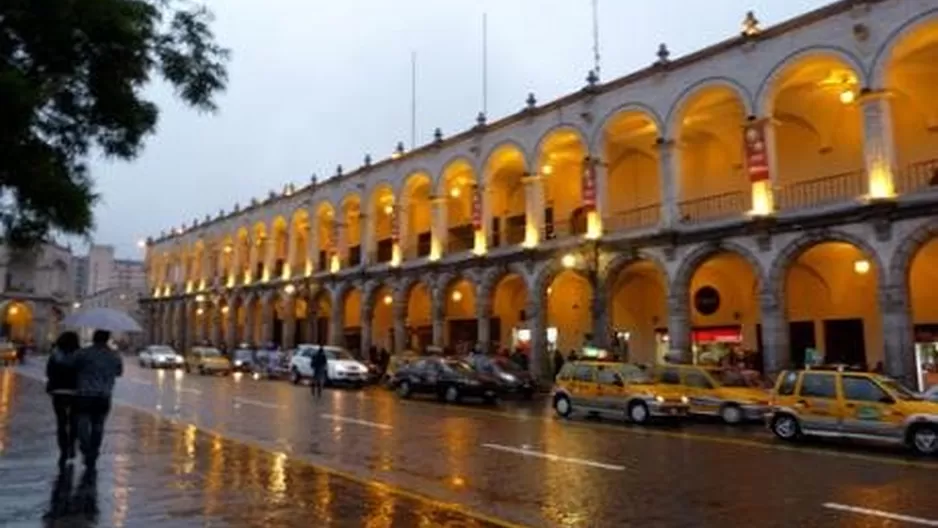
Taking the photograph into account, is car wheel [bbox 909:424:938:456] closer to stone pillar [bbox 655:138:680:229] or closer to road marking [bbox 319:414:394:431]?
road marking [bbox 319:414:394:431]

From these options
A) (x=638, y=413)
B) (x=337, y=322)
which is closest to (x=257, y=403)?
(x=638, y=413)

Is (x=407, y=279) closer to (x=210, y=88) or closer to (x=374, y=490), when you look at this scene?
(x=374, y=490)

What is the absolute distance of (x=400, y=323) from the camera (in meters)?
44.6

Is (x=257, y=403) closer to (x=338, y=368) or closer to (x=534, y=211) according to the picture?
(x=338, y=368)

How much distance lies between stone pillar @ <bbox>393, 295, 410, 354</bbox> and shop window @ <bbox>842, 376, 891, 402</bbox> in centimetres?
2888

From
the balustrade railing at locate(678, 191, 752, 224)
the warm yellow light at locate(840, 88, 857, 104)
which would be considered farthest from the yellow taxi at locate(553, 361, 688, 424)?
the warm yellow light at locate(840, 88, 857, 104)

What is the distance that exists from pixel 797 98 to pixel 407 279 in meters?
21.4

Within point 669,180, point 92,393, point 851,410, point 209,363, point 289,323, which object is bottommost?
point 851,410

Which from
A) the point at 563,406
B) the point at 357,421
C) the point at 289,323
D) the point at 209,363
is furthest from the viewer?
the point at 289,323

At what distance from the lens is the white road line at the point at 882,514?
9.54 meters

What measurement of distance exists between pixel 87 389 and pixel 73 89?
660cm

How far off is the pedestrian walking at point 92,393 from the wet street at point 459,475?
1.66 ft

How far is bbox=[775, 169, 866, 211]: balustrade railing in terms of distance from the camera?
2786cm

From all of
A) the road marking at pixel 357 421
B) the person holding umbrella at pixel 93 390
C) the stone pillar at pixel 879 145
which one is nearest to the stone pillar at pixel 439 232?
the road marking at pixel 357 421
